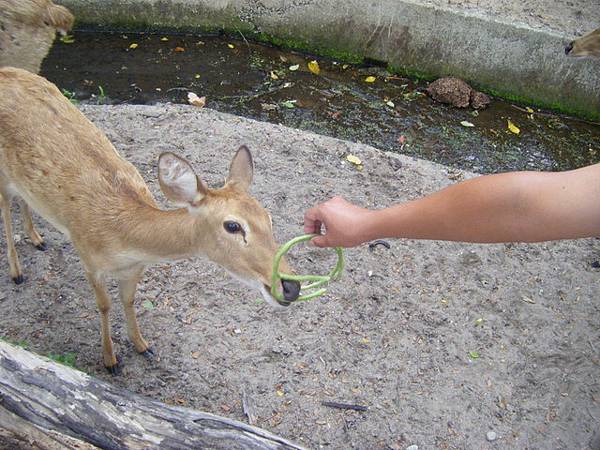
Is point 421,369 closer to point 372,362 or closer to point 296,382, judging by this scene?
point 372,362

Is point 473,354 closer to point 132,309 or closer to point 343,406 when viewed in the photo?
point 343,406

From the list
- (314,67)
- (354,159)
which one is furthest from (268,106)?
(354,159)

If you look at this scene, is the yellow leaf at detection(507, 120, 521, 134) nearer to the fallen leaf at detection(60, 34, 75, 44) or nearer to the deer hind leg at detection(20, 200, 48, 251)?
the deer hind leg at detection(20, 200, 48, 251)

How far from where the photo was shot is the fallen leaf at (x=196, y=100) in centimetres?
570

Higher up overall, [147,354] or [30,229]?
[30,229]

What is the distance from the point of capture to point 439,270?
4070mm

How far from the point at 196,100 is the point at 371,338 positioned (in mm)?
2983

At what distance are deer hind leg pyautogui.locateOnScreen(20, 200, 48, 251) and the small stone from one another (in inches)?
106

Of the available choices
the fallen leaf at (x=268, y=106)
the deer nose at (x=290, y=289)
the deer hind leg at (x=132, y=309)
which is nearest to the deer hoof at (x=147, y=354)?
the deer hind leg at (x=132, y=309)

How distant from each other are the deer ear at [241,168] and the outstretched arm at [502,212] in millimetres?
665

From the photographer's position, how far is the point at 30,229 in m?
3.84

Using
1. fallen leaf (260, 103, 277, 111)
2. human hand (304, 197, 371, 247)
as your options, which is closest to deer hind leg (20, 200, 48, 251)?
human hand (304, 197, 371, 247)

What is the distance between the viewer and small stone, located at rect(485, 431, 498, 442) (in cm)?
327

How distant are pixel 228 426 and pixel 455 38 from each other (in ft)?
15.3
